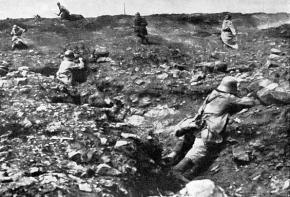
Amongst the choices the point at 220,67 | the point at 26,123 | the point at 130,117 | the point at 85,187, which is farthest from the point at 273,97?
the point at 26,123

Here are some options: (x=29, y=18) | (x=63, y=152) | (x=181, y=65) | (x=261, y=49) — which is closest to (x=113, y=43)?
(x=181, y=65)

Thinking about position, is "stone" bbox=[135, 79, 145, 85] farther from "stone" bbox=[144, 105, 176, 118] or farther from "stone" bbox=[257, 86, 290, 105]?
"stone" bbox=[257, 86, 290, 105]

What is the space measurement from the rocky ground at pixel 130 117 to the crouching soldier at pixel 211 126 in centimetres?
23

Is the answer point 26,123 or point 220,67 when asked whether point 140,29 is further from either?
point 26,123

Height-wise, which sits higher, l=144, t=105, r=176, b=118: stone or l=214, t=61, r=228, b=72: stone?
l=214, t=61, r=228, b=72: stone

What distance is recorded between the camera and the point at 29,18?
22.6m

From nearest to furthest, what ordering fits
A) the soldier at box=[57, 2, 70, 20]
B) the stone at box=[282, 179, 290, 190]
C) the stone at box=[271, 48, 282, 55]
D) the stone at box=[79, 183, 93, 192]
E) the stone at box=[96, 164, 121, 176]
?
1. the stone at box=[282, 179, 290, 190]
2. the stone at box=[79, 183, 93, 192]
3. the stone at box=[96, 164, 121, 176]
4. the stone at box=[271, 48, 282, 55]
5. the soldier at box=[57, 2, 70, 20]

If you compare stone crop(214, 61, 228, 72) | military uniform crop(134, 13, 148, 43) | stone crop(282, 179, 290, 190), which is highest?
military uniform crop(134, 13, 148, 43)

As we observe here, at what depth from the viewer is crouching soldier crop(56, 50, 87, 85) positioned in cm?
1305

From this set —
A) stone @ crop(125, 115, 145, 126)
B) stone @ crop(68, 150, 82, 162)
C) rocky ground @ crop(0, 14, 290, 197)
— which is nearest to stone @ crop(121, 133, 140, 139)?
rocky ground @ crop(0, 14, 290, 197)

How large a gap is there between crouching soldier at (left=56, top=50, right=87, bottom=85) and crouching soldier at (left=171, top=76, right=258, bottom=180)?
548 cm

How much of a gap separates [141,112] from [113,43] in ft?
20.0

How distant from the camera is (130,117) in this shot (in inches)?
442

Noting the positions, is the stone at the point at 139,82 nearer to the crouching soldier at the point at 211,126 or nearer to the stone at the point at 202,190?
the crouching soldier at the point at 211,126
